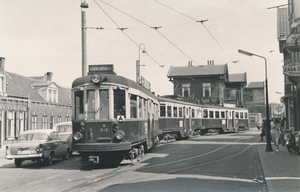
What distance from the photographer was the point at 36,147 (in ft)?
40.6

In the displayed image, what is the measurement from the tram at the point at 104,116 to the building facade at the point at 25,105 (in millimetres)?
15091

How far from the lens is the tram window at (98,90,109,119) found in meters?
11.3

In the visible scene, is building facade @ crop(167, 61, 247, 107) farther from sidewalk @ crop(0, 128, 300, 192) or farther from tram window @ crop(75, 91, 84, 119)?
tram window @ crop(75, 91, 84, 119)

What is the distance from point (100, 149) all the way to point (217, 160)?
4.83m

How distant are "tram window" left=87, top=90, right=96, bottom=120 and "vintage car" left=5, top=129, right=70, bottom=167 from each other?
251 cm

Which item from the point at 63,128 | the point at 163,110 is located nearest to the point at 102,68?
the point at 63,128

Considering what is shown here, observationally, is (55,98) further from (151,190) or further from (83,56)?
(151,190)

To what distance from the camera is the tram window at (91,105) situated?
11.4 m

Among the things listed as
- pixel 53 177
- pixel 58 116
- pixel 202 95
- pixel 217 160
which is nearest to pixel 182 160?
pixel 217 160

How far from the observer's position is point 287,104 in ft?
99.5

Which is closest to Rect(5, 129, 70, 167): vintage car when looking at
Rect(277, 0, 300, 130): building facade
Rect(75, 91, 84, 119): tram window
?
Rect(75, 91, 84, 119): tram window

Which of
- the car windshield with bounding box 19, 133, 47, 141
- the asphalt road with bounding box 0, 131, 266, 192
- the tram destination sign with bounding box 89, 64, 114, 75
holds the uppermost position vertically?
the tram destination sign with bounding box 89, 64, 114, 75

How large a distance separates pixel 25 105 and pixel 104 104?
1835 cm

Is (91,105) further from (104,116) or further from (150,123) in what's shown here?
(150,123)
